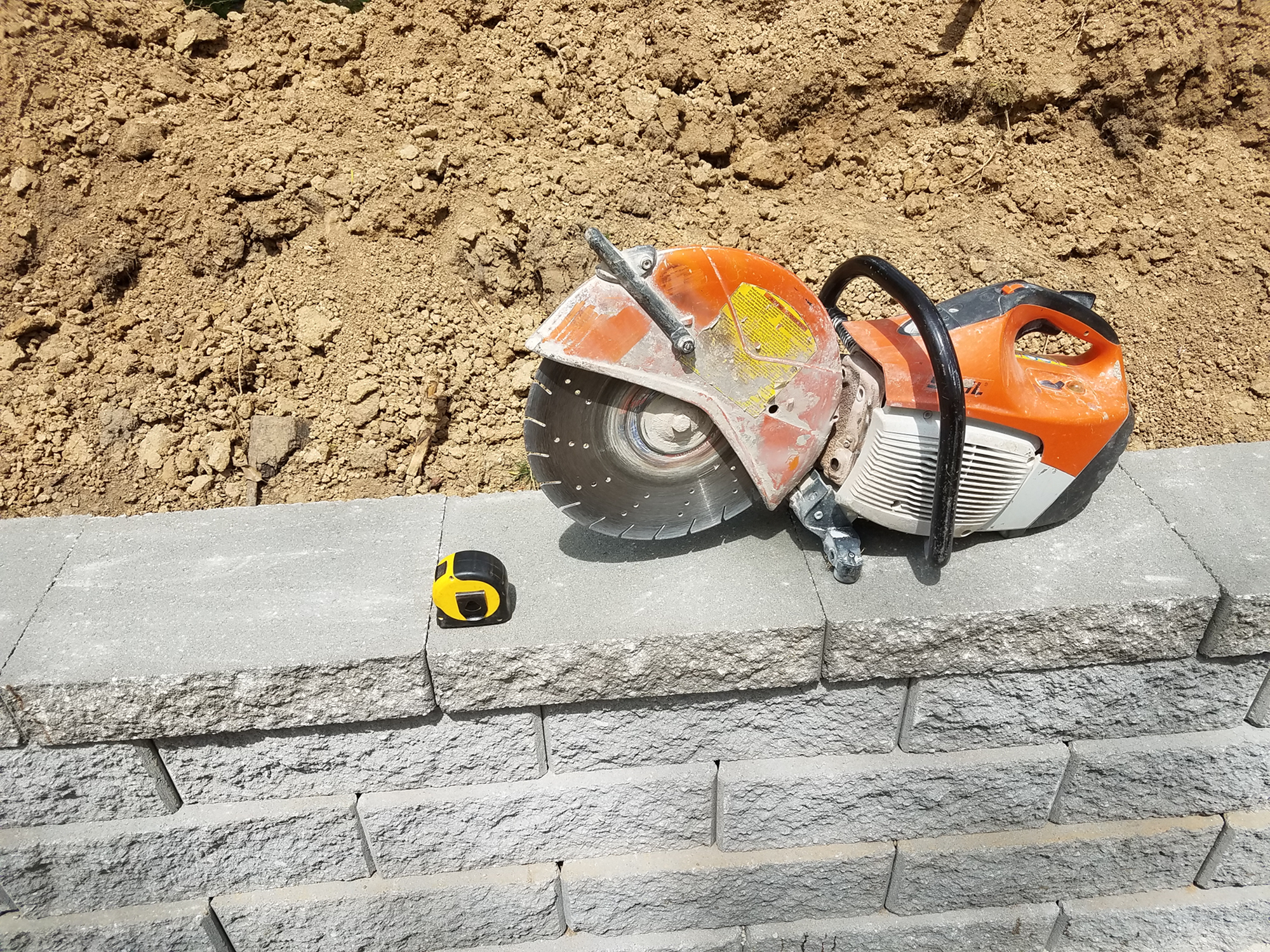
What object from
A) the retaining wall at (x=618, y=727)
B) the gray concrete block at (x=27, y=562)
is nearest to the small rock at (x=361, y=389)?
the retaining wall at (x=618, y=727)

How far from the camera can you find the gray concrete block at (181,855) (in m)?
1.98

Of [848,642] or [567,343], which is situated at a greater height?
[567,343]

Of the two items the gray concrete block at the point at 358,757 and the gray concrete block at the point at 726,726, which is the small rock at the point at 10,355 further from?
the gray concrete block at the point at 726,726

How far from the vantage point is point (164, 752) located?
1.88m

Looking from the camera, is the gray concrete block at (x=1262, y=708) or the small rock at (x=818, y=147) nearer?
the gray concrete block at (x=1262, y=708)

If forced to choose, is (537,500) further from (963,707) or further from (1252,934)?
(1252,934)

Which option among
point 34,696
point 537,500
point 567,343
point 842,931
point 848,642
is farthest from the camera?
point 842,931

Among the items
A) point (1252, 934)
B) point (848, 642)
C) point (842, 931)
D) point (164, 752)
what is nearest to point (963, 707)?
point (848, 642)

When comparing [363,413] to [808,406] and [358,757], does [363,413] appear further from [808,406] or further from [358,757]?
[808,406]

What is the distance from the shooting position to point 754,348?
167 cm

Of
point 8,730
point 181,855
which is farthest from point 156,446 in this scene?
point 181,855

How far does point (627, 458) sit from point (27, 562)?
153 cm

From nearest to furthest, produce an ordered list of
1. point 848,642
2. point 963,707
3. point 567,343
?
point 567,343 < point 848,642 < point 963,707

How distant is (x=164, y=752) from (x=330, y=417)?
1.07m
